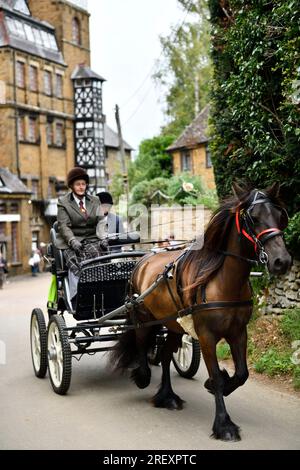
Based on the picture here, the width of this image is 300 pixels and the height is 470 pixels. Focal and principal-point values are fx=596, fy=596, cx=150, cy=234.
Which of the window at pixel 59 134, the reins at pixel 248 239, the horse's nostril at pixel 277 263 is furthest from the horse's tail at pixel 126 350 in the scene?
the window at pixel 59 134

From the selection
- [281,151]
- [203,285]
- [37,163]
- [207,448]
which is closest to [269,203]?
[203,285]

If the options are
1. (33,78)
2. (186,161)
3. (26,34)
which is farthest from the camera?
(33,78)

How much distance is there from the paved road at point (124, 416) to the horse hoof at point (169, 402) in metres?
0.11

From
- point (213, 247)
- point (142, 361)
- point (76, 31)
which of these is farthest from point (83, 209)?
point (76, 31)

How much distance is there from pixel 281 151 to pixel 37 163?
3345 centimetres

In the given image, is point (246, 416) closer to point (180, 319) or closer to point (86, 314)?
point (180, 319)

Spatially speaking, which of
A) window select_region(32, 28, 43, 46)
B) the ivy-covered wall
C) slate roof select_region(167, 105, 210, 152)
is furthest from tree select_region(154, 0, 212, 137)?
the ivy-covered wall

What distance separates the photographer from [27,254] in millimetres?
37500

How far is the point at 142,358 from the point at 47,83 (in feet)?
121

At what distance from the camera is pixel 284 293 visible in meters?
9.37

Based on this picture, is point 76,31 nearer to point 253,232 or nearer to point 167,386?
point 167,386

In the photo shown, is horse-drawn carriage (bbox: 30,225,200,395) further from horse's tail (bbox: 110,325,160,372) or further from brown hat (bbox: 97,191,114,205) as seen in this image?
brown hat (bbox: 97,191,114,205)

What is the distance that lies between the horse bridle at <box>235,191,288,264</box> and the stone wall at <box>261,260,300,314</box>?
12.4 ft

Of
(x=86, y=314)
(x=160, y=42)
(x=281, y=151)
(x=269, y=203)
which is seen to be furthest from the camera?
(x=160, y=42)
